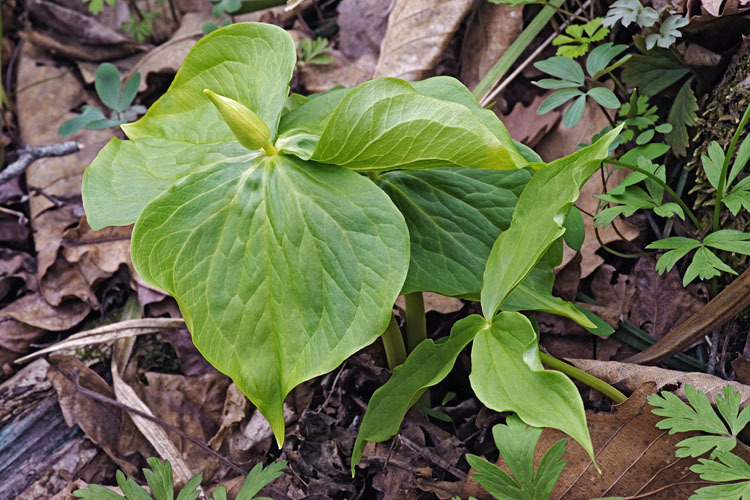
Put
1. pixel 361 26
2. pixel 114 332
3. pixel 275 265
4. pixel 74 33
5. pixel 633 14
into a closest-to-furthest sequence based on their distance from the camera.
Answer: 1. pixel 275 265
2. pixel 633 14
3. pixel 114 332
4. pixel 361 26
5. pixel 74 33

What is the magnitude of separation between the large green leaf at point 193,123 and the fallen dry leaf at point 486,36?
35.8 inches

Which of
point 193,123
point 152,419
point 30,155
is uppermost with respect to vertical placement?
point 193,123

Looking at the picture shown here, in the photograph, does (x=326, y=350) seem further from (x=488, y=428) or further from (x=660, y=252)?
(x=660, y=252)

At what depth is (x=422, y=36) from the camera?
188 centimetres

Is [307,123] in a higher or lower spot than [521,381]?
higher

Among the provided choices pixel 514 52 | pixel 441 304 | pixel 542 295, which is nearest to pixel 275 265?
pixel 542 295

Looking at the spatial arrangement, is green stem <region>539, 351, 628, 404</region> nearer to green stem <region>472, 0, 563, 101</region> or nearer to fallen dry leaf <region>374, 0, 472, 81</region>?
green stem <region>472, 0, 563, 101</region>

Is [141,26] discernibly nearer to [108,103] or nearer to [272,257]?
[108,103]

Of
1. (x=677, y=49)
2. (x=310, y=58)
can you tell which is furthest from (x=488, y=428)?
(x=310, y=58)

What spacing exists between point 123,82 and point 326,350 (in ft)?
5.47

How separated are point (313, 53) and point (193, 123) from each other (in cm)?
100

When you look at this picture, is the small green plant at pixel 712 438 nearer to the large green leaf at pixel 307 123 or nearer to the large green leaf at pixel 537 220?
the large green leaf at pixel 537 220

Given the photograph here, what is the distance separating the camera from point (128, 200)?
1.10 meters

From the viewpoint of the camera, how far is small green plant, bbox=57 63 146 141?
189 centimetres
